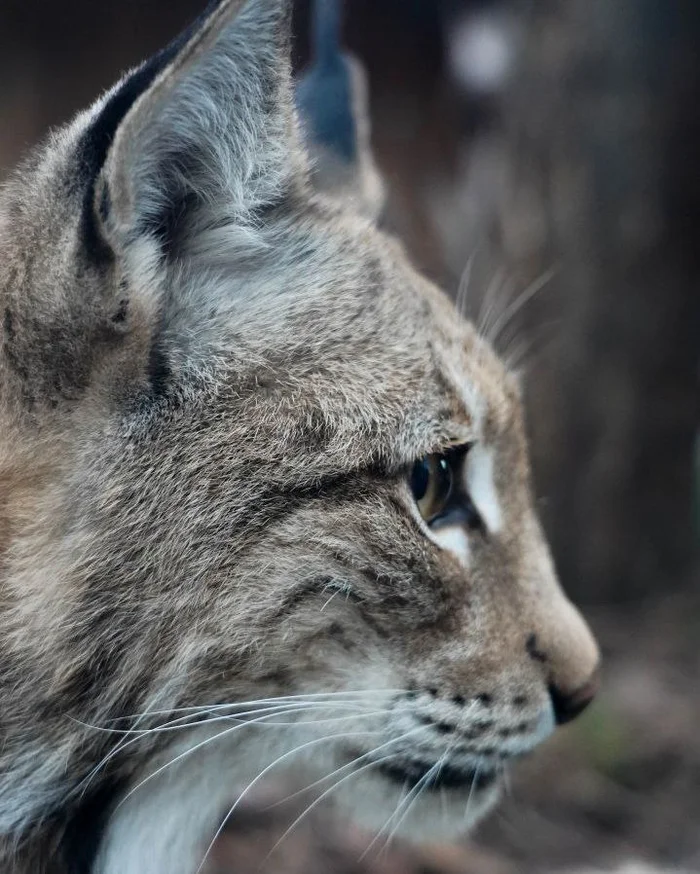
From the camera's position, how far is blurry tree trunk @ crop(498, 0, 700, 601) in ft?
7.74

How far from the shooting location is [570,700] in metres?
1.45

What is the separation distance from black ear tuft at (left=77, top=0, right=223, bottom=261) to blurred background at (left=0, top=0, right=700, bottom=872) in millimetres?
482

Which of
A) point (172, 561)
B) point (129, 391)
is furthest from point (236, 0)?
point (172, 561)

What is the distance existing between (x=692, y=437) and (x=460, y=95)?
1271mm

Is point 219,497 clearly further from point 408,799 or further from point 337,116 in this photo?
point 337,116

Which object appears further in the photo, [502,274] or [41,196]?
[502,274]

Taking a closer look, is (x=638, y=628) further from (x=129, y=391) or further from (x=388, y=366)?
(x=129, y=391)

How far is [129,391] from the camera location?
1.14 metres

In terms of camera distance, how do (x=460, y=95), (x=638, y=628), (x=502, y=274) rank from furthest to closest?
(x=638, y=628) < (x=502, y=274) < (x=460, y=95)

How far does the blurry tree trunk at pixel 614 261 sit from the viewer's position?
2.36 metres

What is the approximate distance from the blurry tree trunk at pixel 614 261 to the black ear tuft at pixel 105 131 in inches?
54.5

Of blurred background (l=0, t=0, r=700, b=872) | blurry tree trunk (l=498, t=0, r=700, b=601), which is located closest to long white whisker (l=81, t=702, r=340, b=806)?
blurred background (l=0, t=0, r=700, b=872)

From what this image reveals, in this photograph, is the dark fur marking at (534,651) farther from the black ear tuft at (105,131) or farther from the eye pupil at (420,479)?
the black ear tuft at (105,131)

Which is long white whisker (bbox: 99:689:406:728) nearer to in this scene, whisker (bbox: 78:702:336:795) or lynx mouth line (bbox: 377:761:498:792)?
whisker (bbox: 78:702:336:795)
